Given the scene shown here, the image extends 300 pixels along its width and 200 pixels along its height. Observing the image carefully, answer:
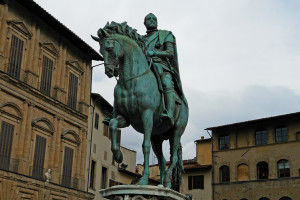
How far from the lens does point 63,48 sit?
1268 inches

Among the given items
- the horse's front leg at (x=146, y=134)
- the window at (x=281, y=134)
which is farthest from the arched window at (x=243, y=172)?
the horse's front leg at (x=146, y=134)

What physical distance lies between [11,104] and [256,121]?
24.0 meters

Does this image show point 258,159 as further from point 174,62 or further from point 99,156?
point 174,62

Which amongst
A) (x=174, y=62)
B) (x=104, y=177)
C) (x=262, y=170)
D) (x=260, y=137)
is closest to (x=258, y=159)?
(x=262, y=170)

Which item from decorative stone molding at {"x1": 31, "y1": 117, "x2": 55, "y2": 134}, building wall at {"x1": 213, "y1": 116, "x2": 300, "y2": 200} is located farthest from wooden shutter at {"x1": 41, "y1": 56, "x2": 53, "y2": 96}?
building wall at {"x1": 213, "y1": 116, "x2": 300, "y2": 200}

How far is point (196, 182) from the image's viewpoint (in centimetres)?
4391

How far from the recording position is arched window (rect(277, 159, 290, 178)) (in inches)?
1576

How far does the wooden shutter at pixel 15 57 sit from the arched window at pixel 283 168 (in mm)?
25041

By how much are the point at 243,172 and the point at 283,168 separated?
3.89 metres

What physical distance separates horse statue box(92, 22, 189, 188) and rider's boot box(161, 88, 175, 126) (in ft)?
0.30

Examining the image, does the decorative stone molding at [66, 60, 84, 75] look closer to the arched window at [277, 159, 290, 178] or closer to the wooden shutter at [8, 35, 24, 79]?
the wooden shutter at [8, 35, 24, 79]

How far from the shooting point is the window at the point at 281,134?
40.9 meters

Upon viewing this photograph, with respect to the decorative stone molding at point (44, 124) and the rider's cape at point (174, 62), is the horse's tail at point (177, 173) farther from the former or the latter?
the decorative stone molding at point (44, 124)

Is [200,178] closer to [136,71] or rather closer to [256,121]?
[256,121]
